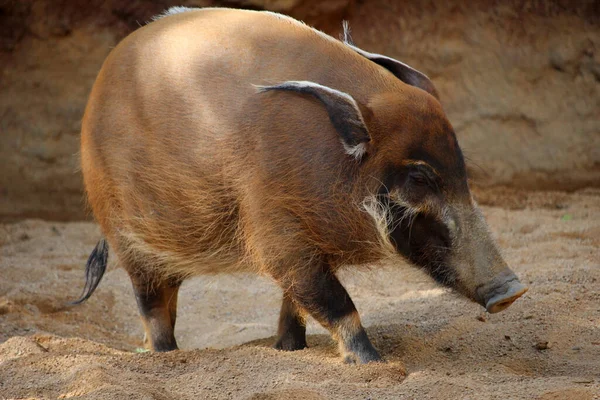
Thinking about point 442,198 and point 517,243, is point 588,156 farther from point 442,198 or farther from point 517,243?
point 442,198

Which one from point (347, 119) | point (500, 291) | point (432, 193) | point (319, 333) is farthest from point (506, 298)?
point (319, 333)

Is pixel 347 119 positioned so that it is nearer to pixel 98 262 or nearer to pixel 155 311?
pixel 155 311

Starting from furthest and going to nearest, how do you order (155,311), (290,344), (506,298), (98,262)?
(98,262) < (155,311) < (290,344) < (506,298)

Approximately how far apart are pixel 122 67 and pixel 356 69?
1.14 metres

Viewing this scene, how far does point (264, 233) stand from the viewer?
129 inches

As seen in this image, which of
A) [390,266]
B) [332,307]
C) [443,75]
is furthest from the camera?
[443,75]

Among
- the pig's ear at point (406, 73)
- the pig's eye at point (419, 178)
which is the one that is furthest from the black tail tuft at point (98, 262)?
the pig's eye at point (419, 178)

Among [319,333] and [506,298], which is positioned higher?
[506,298]

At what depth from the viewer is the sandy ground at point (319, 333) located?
2898mm

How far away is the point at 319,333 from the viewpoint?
4.51m

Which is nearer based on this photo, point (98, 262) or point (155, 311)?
point (155, 311)

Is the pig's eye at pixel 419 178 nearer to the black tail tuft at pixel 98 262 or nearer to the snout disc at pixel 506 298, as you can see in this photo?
the snout disc at pixel 506 298

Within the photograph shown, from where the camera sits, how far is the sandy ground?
290 centimetres

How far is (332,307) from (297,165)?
0.58 metres
